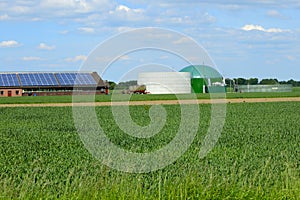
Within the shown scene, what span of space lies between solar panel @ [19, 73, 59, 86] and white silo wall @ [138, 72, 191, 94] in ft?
63.4

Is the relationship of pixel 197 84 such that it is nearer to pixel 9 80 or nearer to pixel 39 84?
pixel 39 84

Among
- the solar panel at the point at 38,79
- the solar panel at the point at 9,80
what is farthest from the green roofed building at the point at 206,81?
the solar panel at the point at 9,80

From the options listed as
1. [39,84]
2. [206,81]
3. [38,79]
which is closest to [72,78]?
[38,79]

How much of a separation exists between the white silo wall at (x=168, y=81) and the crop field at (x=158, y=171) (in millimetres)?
21931

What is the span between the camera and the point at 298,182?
11.2 meters

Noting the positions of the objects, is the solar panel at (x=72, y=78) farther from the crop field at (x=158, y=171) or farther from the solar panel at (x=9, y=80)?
the crop field at (x=158, y=171)

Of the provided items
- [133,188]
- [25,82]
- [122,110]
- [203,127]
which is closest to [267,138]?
[203,127]

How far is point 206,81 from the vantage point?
101 m

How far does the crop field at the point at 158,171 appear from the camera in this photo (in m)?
10.4

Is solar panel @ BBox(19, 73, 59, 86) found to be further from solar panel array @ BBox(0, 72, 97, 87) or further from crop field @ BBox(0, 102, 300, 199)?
crop field @ BBox(0, 102, 300, 199)

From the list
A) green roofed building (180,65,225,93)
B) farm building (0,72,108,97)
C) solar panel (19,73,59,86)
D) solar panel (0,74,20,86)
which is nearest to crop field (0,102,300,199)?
green roofed building (180,65,225,93)

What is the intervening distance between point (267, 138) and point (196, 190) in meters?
12.6

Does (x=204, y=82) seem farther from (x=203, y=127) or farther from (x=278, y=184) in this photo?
(x=278, y=184)

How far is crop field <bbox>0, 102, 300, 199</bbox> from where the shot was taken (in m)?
10.4
